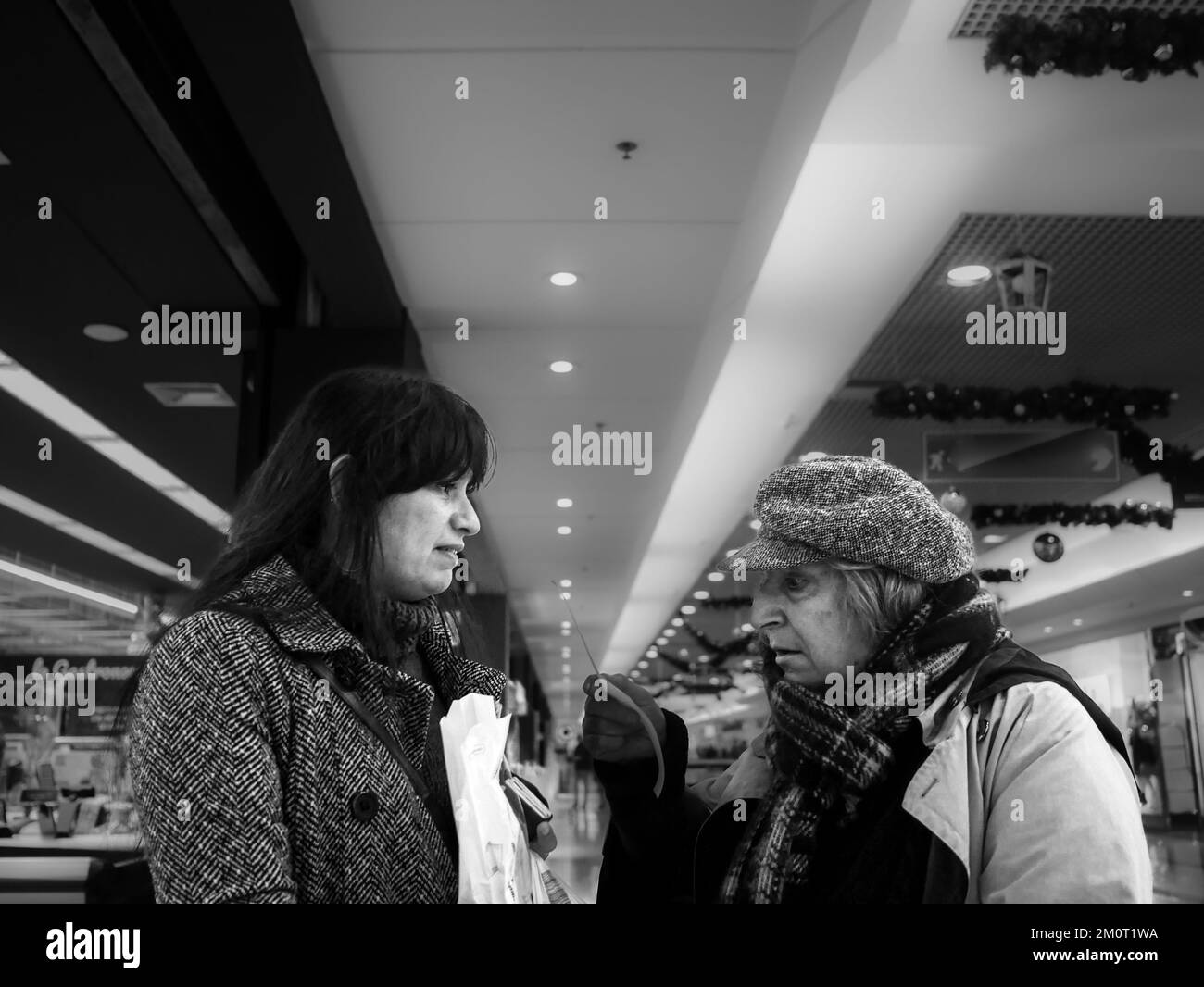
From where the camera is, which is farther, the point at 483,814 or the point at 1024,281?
the point at 1024,281

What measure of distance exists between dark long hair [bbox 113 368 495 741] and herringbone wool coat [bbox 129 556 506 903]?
0.15 ft

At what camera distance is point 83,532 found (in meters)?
7.45

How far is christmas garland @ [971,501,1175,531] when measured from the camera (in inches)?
301

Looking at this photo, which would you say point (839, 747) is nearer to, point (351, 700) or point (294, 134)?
point (351, 700)

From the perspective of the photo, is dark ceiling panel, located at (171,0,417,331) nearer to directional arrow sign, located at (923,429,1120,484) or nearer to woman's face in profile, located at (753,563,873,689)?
woman's face in profile, located at (753,563,873,689)

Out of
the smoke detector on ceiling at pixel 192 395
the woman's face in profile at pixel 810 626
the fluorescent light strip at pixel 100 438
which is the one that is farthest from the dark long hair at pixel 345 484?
the smoke detector on ceiling at pixel 192 395

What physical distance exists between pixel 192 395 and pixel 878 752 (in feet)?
15.9

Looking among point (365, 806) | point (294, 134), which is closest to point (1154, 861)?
point (294, 134)

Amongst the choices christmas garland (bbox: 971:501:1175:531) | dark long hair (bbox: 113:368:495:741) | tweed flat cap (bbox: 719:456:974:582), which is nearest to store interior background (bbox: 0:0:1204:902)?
christmas garland (bbox: 971:501:1175:531)

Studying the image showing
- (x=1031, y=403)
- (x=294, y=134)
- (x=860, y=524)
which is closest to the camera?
(x=860, y=524)

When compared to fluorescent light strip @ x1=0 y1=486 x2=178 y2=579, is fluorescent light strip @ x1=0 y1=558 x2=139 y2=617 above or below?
below

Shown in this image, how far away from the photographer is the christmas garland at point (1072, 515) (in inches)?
301

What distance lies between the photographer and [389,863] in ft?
3.77
